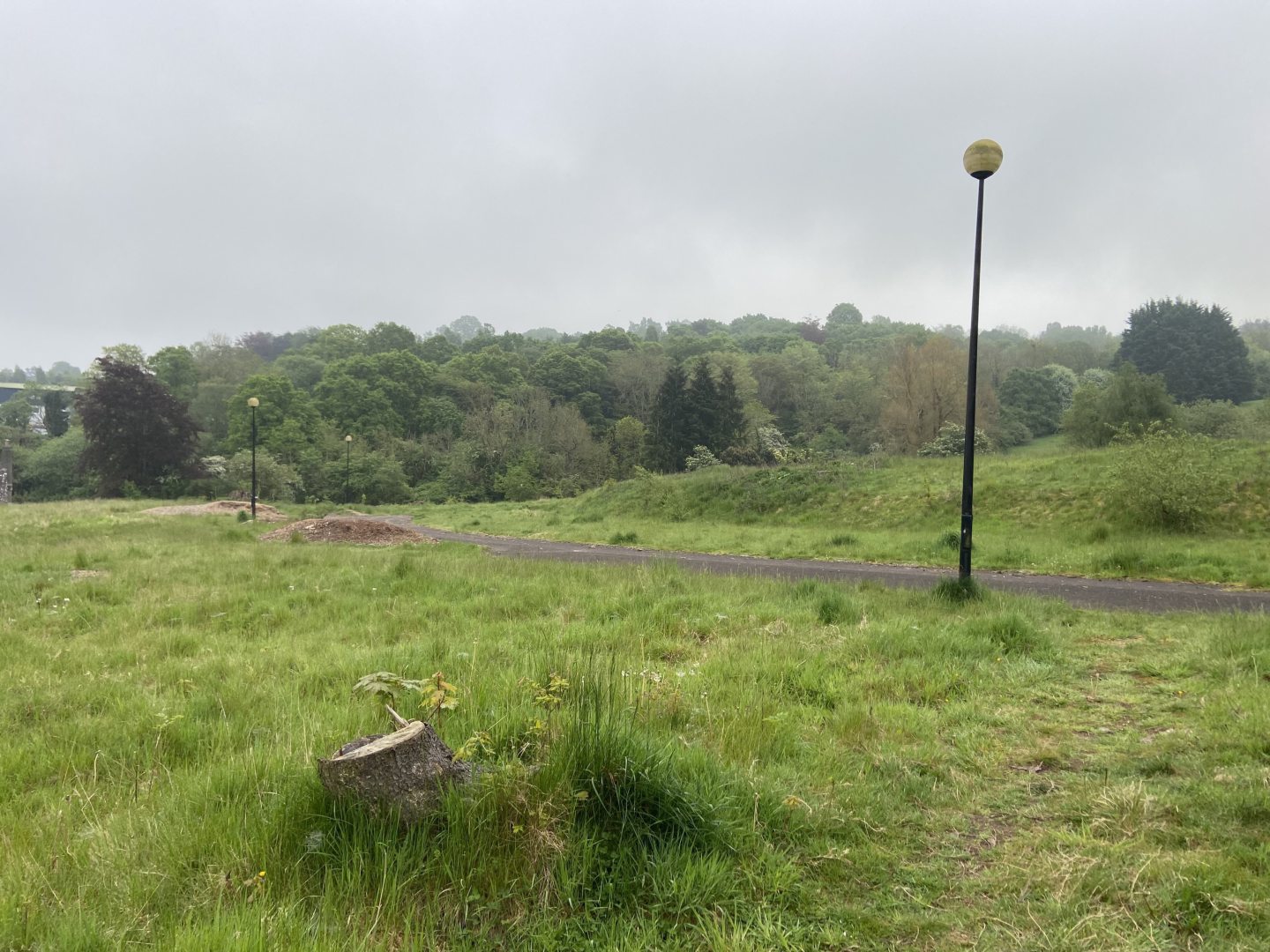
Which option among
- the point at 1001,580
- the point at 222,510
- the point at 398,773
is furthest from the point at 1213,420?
the point at 222,510

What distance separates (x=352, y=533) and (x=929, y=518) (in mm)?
18246

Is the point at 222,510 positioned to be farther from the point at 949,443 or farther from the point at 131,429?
the point at 949,443

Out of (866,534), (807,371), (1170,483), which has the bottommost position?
(866,534)

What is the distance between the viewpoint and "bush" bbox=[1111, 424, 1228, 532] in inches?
583

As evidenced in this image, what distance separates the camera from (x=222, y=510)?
32250 mm

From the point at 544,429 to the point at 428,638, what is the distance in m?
57.9

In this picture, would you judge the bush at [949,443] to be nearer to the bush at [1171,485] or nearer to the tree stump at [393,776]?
the bush at [1171,485]

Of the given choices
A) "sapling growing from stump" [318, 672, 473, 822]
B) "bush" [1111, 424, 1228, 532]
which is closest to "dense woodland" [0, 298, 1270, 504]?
"bush" [1111, 424, 1228, 532]

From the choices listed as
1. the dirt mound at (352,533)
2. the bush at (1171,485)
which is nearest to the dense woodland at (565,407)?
the bush at (1171,485)

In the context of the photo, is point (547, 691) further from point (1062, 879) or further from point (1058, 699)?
point (1058, 699)

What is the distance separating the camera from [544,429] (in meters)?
63.4

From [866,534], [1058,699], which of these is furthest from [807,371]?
[1058,699]

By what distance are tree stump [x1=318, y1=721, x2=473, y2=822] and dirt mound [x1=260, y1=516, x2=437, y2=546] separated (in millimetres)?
17175

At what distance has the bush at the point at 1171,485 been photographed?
14.8 meters
